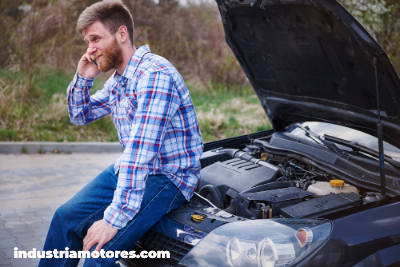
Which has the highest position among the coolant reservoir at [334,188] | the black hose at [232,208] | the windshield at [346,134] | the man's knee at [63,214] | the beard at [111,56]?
the beard at [111,56]

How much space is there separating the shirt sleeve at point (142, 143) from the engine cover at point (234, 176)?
0.67 meters

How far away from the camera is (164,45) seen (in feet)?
38.3

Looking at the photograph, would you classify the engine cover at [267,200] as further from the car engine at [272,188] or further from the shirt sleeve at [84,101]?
the shirt sleeve at [84,101]

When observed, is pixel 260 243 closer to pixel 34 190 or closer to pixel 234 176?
pixel 234 176

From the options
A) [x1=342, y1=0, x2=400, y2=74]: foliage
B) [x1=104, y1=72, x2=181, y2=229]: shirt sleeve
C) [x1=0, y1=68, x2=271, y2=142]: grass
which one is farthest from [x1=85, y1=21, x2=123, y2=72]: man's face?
[x1=342, y1=0, x2=400, y2=74]: foliage

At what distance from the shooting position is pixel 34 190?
18.0ft

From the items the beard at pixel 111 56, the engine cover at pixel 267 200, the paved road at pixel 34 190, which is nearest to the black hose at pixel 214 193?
the engine cover at pixel 267 200

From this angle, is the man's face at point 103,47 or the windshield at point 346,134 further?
the windshield at point 346,134

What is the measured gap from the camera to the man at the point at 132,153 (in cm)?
208

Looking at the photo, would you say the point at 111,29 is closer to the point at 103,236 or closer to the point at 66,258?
the point at 103,236

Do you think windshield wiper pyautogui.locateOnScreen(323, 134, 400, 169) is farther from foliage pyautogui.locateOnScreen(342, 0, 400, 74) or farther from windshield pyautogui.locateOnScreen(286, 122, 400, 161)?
foliage pyautogui.locateOnScreen(342, 0, 400, 74)

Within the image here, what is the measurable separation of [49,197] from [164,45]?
7288 millimetres

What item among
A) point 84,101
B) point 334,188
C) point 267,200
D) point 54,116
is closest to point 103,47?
point 84,101

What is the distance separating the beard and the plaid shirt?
0.27ft
